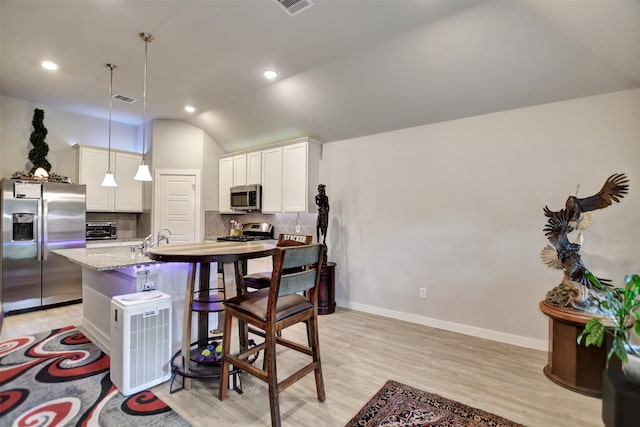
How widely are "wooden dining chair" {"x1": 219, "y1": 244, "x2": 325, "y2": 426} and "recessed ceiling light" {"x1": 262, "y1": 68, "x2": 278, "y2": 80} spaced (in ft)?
7.83

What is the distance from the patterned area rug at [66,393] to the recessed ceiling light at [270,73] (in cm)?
318

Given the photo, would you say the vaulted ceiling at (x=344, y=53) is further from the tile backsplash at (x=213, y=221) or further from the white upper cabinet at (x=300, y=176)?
the tile backsplash at (x=213, y=221)

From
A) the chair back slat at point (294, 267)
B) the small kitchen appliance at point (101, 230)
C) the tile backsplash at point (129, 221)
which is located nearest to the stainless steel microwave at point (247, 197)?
the tile backsplash at point (129, 221)

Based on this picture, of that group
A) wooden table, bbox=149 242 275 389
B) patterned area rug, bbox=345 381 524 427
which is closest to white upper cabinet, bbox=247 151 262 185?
wooden table, bbox=149 242 275 389

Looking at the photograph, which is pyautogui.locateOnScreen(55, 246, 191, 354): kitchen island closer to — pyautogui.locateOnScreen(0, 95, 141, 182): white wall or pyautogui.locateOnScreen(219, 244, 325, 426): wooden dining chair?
pyautogui.locateOnScreen(219, 244, 325, 426): wooden dining chair

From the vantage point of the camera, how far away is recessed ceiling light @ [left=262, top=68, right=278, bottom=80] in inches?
132

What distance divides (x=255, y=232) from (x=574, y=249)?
4.11 meters

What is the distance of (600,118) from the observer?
8.75 ft

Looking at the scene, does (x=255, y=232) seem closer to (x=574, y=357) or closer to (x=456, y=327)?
(x=456, y=327)

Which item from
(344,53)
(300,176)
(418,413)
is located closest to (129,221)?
(300,176)

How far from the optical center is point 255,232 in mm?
5082

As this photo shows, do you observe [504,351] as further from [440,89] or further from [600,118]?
[440,89]

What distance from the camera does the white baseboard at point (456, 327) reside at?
292 cm

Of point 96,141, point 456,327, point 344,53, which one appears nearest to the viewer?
point 344,53
